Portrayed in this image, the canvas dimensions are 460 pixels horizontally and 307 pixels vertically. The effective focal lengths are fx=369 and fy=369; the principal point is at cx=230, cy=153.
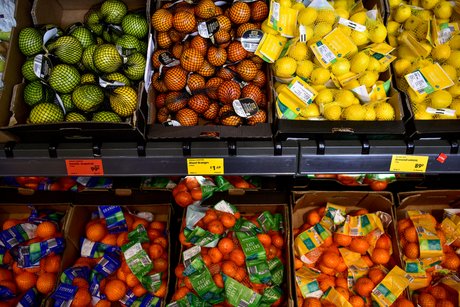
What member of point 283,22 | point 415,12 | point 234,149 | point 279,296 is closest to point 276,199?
point 279,296

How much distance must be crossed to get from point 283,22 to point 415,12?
2.23 ft

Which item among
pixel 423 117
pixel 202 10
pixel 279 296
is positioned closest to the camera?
pixel 423 117

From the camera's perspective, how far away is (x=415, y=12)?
1.79 metres

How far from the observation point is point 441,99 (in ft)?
4.85

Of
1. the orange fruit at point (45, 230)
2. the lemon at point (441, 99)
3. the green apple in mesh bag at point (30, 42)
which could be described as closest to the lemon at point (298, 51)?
the lemon at point (441, 99)

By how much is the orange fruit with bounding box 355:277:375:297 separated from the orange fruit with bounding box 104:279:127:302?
1045 mm

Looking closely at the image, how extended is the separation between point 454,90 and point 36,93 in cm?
174

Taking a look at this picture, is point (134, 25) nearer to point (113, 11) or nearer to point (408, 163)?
point (113, 11)

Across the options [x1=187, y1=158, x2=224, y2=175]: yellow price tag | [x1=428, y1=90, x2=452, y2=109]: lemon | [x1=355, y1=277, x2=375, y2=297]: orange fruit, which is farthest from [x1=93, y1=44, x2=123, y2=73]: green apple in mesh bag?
[x1=355, y1=277, x2=375, y2=297]: orange fruit

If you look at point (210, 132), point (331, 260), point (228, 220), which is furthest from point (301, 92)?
point (331, 260)

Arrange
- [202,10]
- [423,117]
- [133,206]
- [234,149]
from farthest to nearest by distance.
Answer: [133,206]
[202,10]
[423,117]
[234,149]

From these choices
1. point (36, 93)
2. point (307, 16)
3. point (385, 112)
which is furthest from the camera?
point (307, 16)

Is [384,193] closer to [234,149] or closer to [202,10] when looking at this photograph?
[234,149]

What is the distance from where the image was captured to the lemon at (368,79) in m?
1.57
